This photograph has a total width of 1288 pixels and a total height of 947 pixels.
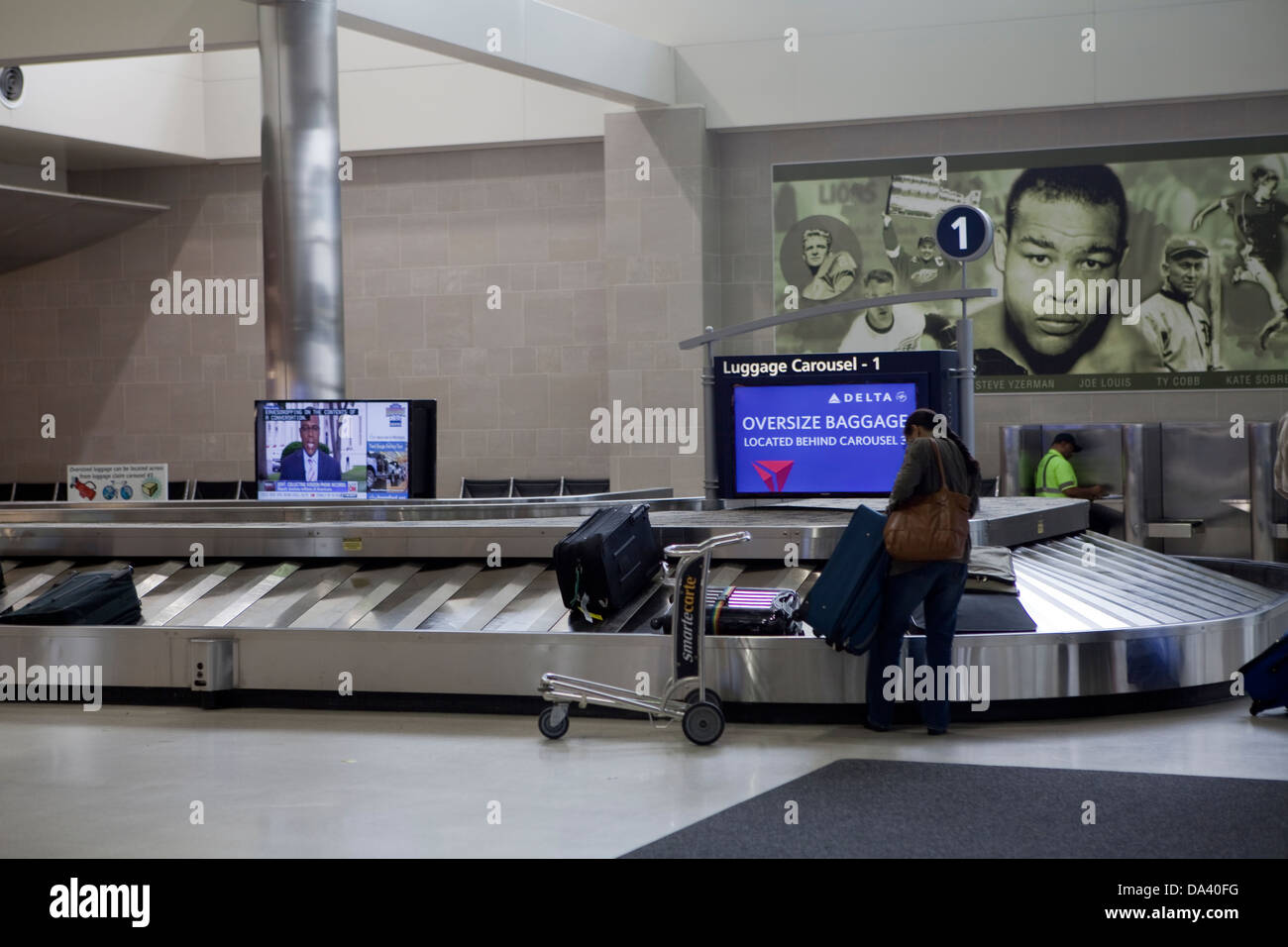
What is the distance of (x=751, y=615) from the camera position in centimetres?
747

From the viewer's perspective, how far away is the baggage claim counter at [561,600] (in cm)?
736

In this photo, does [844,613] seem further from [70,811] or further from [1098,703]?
[70,811]

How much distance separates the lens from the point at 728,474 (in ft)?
32.5

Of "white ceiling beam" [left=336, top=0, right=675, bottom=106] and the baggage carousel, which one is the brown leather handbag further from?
"white ceiling beam" [left=336, top=0, right=675, bottom=106]

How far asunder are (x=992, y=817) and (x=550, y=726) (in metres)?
2.40

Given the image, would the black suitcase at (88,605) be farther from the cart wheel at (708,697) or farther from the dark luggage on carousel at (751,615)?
the cart wheel at (708,697)

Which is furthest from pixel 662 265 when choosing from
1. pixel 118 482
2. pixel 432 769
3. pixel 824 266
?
pixel 432 769

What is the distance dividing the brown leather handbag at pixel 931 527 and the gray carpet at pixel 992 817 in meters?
1.11

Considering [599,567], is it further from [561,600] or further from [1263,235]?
[1263,235]

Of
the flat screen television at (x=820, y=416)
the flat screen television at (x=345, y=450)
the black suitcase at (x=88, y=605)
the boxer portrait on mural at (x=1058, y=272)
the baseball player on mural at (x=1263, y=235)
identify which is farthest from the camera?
the boxer portrait on mural at (x=1058, y=272)

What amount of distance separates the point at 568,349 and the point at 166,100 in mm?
6113

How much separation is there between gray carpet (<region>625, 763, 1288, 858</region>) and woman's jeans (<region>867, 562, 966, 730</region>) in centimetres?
83

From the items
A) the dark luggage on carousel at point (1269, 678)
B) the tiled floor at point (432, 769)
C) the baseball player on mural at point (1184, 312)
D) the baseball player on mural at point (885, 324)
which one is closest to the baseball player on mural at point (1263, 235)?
the baseball player on mural at point (1184, 312)
